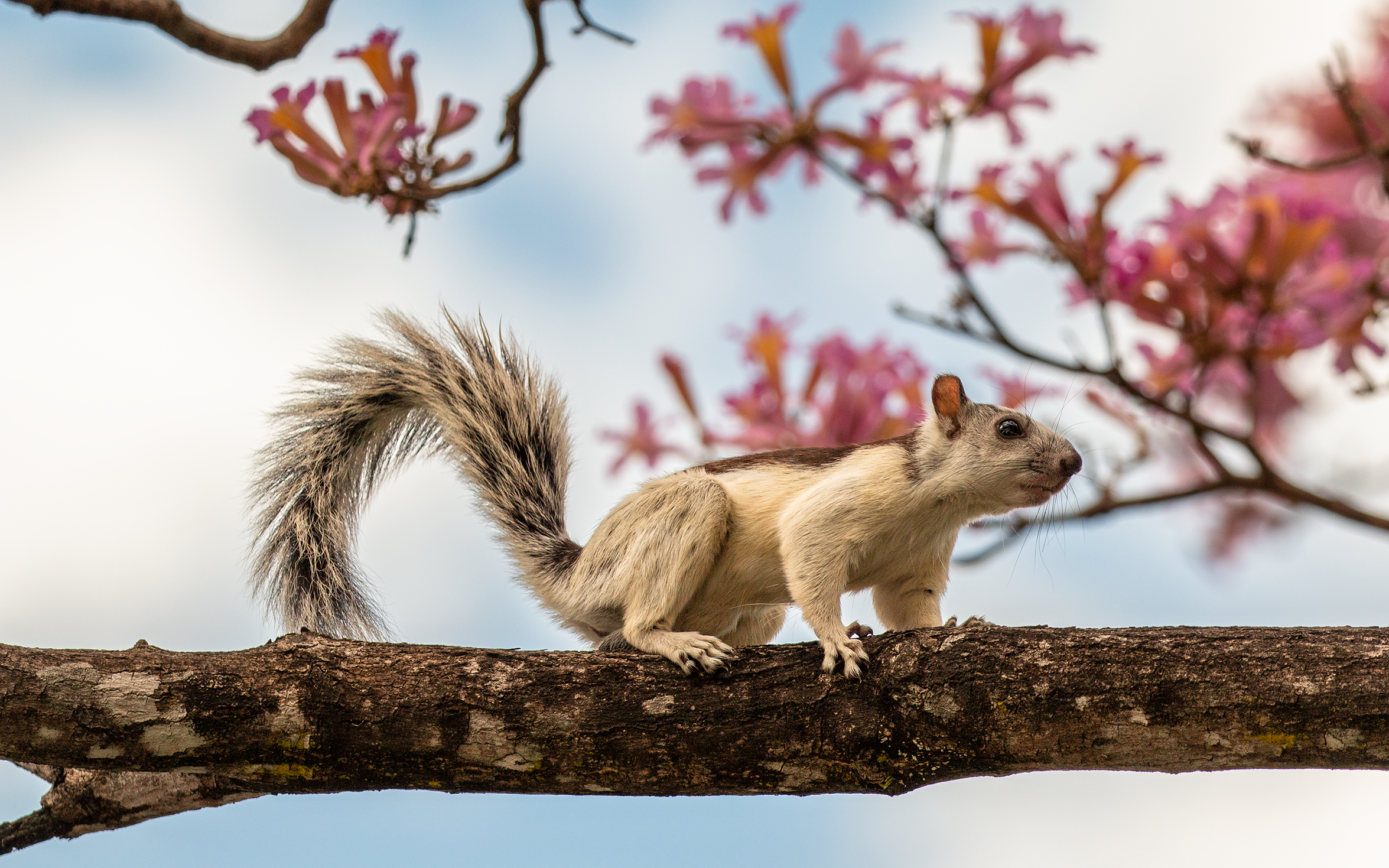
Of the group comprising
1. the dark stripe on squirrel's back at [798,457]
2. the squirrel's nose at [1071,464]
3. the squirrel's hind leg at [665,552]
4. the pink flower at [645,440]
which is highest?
the pink flower at [645,440]

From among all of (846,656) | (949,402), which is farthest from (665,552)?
(949,402)

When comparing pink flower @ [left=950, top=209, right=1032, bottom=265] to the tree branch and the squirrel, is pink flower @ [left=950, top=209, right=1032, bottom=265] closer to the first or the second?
the squirrel

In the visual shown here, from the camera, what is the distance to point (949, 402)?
3236 mm

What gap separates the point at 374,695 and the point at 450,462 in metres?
1.15

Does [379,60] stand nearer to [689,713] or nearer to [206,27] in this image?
[206,27]

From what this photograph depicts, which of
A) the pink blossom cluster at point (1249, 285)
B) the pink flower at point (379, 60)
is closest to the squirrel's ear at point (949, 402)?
the pink blossom cluster at point (1249, 285)

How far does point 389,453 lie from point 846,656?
179cm

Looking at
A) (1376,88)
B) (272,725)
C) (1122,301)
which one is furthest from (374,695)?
(1376,88)

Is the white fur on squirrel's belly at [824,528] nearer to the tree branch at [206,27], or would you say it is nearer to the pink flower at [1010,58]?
the pink flower at [1010,58]

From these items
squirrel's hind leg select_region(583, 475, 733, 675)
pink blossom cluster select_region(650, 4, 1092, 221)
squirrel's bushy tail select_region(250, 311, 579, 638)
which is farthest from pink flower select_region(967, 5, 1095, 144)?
squirrel's bushy tail select_region(250, 311, 579, 638)

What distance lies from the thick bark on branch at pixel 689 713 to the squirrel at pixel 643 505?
0.15m

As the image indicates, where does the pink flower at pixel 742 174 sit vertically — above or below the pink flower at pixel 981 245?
above

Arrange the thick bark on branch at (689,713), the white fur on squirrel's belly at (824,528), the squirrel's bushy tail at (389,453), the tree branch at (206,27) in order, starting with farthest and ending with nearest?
the squirrel's bushy tail at (389,453) < the white fur on squirrel's belly at (824,528) < the tree branch at (206,27) < the thick bark on branch at (689,713)

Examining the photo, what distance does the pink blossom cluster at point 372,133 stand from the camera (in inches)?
123
